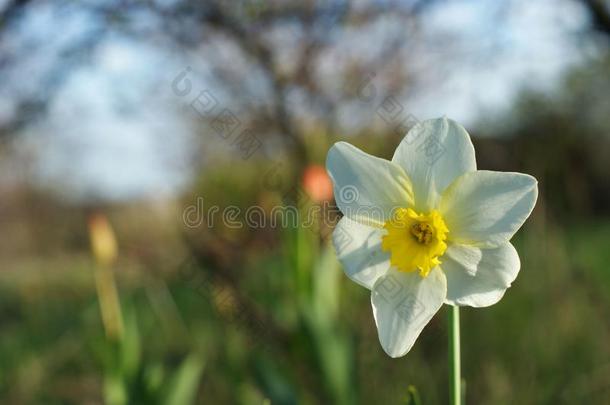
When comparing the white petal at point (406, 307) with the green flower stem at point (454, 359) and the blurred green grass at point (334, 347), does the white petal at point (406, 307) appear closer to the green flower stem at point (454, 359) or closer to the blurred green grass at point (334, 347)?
the green flower stem at point (454, 359)

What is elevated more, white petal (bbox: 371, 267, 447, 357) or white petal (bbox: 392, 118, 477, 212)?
white petal (bbox: 392, 118, 477, 212)

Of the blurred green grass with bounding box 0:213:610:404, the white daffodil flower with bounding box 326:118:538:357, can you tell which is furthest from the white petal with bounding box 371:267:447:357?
the blurred green grass with bounding box 0:213:610:404

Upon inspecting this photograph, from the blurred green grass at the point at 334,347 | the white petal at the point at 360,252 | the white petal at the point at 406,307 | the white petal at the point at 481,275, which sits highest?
the white petal at the point at 360,252

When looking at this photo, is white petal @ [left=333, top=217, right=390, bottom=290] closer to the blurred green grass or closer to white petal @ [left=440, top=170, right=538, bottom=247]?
white petal @ [left=440, top=170, right=538, bottom=247]

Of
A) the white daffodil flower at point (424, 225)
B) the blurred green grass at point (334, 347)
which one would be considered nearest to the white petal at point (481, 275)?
the white daffodil flower at point (424, 225)

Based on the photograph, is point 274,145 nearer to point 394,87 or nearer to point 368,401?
point 394,87

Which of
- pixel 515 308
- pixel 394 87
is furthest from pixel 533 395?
pixel 394 87

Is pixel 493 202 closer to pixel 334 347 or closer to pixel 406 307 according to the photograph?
pixel 406 307
